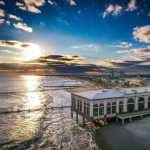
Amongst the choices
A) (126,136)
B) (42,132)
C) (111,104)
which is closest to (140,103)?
(111,104)

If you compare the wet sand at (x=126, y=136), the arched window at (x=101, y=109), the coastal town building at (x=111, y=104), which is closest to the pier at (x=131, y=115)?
the coastal town building at (x=111, y=104)

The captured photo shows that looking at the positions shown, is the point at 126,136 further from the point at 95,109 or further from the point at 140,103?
the point at 140,103

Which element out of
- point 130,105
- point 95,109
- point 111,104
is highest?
point 111,104

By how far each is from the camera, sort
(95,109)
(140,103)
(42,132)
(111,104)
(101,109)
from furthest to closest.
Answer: (140,103), (111,104), (42,132), (101,109), (95,109)

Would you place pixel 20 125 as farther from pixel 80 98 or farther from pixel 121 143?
pixel 121 143

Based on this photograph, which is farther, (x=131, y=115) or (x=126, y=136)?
(x=131, y=115)

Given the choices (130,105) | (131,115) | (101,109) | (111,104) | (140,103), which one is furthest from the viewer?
(140,103)

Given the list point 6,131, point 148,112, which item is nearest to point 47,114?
point 6,131

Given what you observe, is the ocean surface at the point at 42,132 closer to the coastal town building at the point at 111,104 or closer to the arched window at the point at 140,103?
the coastal town building at the point at 111,104

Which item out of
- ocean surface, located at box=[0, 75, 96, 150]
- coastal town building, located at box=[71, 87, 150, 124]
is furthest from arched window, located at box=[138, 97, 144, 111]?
ocean surface, located at box=[0, 75, 96, 150]
